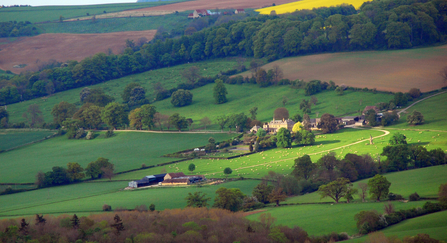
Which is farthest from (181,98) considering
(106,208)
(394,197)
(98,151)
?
(394,197)

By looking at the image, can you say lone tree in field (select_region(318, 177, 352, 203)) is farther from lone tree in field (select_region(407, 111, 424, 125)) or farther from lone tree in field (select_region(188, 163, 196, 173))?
lone tree in field (select_region(407, 111, 424, 125))

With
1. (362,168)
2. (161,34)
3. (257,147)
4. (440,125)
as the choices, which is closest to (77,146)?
(257,147)

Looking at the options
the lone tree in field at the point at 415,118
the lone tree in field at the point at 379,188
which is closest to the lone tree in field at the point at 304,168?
the lone tree in field at the point at 379,188

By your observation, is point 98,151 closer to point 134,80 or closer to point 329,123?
point 329,123

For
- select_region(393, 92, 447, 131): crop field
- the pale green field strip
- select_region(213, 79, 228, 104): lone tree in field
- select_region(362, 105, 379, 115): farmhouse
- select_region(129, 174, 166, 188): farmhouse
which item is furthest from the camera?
select_region(213, 79, 228, 104): lone tree in field

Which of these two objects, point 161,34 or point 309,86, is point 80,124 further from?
point 161,34

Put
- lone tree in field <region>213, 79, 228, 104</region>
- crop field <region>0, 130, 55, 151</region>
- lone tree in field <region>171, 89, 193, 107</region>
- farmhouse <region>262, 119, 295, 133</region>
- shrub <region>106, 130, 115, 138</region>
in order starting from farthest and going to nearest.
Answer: lone tree in field <region>171, 89, 193, 107</region>
lone tree in field <region>213, 79, 228, 104</region>
shrub <region>106, 130, 115, 138</region>
crop field <region>0, 130, 55, 151</region>
farmhouse <region>262, 119, 295, 133</region>

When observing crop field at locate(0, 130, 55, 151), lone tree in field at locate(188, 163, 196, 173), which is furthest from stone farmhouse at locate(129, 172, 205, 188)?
crop field at locate(0, 130, 55, 151)
